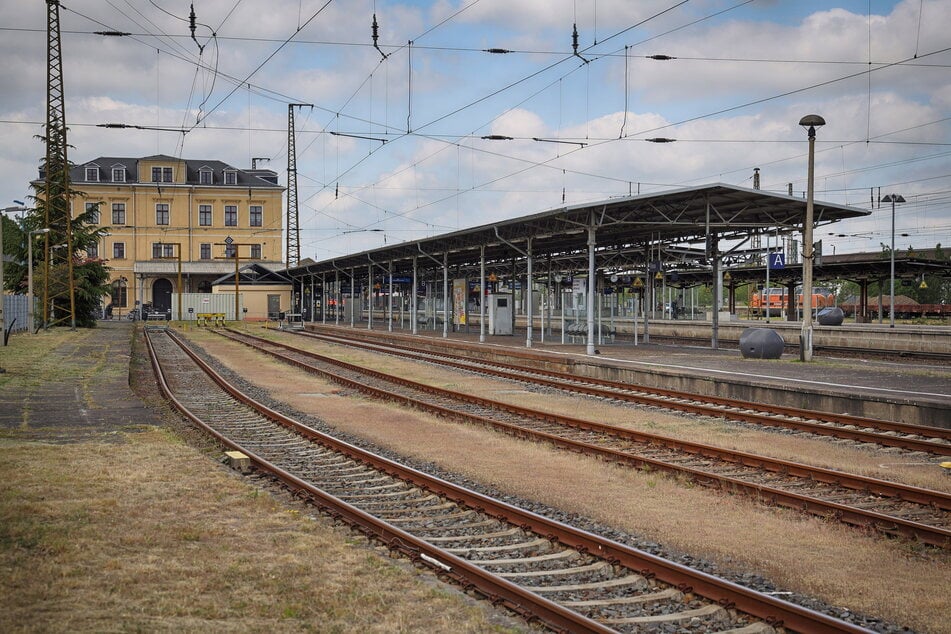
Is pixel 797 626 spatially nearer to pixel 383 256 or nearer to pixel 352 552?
pixel 352 552

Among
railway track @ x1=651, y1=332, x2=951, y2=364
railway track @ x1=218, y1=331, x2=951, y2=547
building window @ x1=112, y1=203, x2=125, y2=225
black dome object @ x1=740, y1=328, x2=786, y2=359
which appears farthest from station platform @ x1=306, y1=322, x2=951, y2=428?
building window @ x1=112, y1=203, x2=125, y2=225

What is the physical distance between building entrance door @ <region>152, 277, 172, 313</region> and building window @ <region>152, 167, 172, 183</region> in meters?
10.4

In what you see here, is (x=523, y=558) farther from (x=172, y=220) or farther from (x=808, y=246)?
(x=172, y=220)

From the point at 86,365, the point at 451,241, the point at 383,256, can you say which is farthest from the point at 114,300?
the point at 86,365

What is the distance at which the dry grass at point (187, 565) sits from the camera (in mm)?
5480

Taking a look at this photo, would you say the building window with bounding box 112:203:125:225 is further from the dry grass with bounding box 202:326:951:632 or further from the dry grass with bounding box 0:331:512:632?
the dry grass with bounding box 0:331:512:632

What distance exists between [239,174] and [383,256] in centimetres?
4785

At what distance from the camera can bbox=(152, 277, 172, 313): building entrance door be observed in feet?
277

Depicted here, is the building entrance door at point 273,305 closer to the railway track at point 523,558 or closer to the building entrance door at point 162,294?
the building entrance door at point 162,294

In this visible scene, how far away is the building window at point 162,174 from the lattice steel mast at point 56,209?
37.1 metres

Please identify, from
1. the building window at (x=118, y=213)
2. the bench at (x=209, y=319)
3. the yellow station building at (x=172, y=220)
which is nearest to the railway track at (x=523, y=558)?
the bench at (x=209, y=319)

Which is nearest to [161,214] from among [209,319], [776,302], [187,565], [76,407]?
[209,319]

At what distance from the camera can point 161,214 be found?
87.1 meters

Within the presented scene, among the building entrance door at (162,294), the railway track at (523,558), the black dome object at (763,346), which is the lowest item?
the railway track at (523,558)
